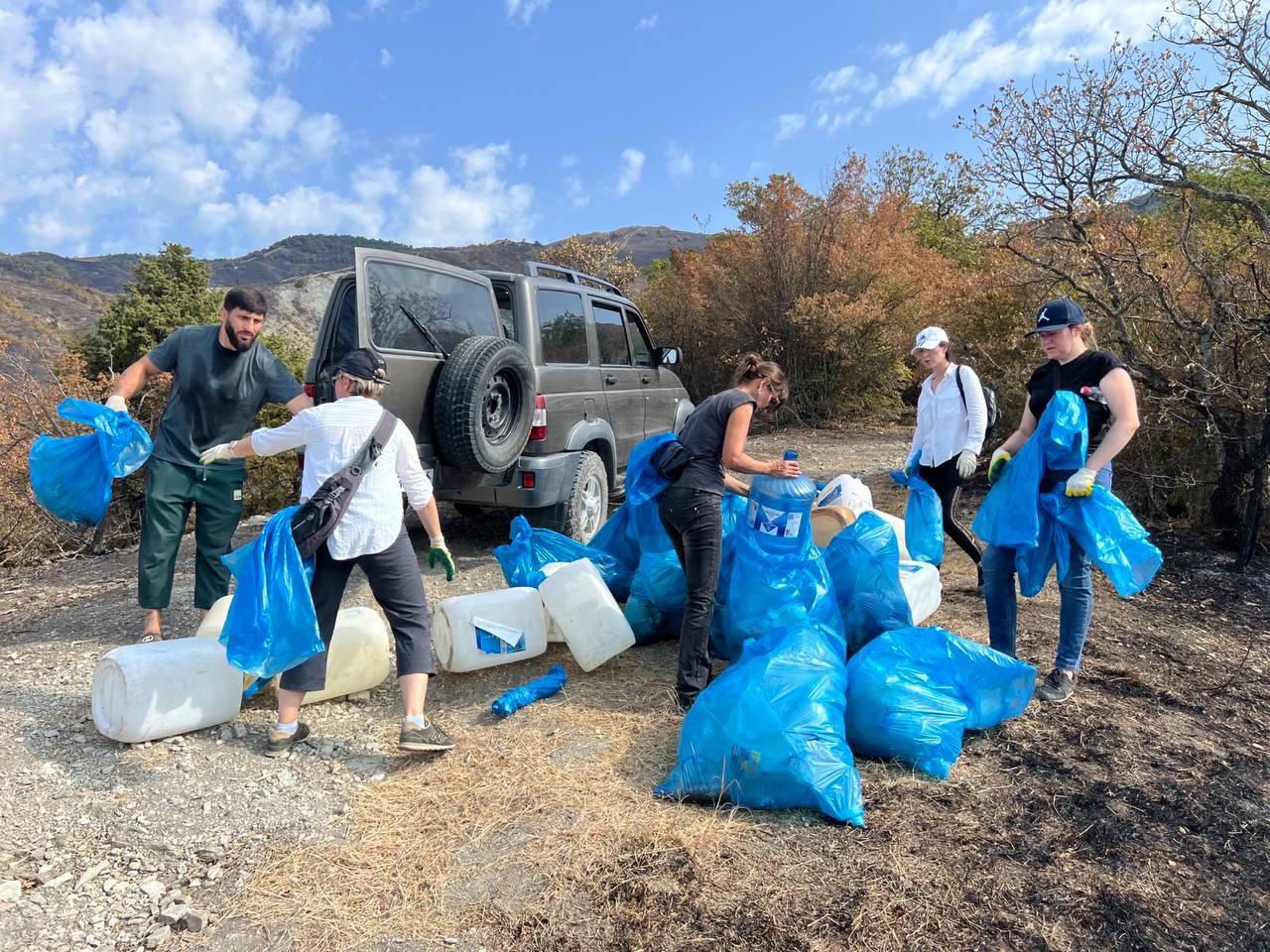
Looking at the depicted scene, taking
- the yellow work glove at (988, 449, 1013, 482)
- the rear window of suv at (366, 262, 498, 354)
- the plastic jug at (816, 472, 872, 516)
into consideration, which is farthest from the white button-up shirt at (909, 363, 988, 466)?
the rear window of suv at (366, 262, 498, 354)

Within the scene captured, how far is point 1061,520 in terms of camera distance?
10.8 ft

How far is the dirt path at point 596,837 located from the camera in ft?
6.81

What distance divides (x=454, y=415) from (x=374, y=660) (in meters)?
1.58

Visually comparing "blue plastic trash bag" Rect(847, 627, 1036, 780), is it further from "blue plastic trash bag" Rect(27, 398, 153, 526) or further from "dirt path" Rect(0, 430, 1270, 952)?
"blue plastic trash bag" Rect(27, 398, 153, 526)

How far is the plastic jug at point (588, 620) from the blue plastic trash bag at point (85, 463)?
205cm

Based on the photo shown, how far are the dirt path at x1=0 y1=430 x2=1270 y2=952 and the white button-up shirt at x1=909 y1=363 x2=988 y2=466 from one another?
1439 millimetres

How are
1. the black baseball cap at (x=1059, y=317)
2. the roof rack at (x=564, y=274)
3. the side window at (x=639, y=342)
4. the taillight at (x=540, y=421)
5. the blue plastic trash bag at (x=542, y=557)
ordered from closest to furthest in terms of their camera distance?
1. the black baseball cap at (x=1059, y=317)
2. the blue plastic trash bag at (x=542, y=557)
3. the taillight at (x=540, y=421)
4. the roof rack at (x=564, y=274)
5. the side window at (x=639, y=342)

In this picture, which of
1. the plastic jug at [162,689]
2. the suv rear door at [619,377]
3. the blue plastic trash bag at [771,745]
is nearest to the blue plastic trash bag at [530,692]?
the blue plastic trash bag at [771,745]

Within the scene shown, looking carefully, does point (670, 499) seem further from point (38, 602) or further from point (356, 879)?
point (38, 602)

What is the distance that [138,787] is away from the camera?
2.70m

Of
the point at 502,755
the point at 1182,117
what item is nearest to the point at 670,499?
the point at 502,755

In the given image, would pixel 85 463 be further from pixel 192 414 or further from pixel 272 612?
pixel 272 612

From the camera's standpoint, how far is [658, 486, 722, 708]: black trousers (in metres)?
3.32

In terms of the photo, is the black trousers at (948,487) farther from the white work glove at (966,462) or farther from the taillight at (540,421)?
the taillight at (540,421)
